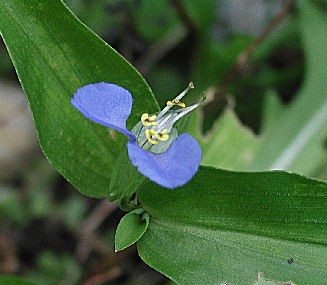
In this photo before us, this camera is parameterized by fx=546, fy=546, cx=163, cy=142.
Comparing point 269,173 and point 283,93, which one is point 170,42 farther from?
point 269,173

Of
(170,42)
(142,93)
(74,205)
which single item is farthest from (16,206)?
(142,93)

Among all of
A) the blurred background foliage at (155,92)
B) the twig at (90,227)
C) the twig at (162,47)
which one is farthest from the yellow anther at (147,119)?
the twig at (162,47)

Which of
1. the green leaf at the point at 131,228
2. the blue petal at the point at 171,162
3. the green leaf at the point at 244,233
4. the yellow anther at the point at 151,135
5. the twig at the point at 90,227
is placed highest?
the blue petal at the point at 171,162

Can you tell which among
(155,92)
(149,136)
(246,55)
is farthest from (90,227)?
(149,136)

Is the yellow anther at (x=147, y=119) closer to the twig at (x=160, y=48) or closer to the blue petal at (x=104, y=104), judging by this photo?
the blue petal at (x=104, y=104)

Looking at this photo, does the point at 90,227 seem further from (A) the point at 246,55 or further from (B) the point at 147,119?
(B) the point at 147,119

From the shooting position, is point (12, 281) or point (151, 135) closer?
point (151, 135)

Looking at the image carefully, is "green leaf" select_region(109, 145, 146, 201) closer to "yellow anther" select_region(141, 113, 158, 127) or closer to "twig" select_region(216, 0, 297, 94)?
"yellow anther" select_region(141, 113, 158, 127)
